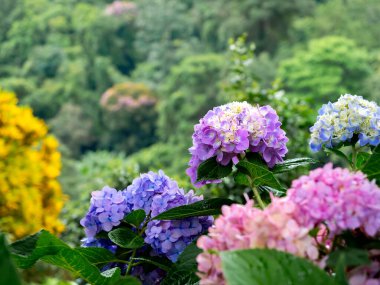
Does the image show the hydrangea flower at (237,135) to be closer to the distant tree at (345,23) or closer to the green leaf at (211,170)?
the green leaf at (211,170)

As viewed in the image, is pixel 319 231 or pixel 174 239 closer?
pixel 319 231

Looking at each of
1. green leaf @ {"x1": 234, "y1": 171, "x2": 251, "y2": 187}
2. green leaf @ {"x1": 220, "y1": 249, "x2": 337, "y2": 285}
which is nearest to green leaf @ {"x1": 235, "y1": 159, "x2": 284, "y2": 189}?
green leaf @ {"x1": 234, "y1": 171, "x2": 251, "y2": 187}

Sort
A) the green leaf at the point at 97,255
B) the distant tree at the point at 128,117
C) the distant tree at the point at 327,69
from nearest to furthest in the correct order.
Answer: the green leaf at the point at 97,255 → the distant tree at the point at 327,69 → the distant tree at the point at 128,117

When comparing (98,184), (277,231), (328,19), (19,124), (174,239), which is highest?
Answer: (277,231)

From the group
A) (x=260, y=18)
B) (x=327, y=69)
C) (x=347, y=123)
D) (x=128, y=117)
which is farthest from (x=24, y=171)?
(x=260, y=18)

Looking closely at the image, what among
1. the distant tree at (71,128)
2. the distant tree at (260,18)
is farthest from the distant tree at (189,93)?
the distant tree at (71,128)

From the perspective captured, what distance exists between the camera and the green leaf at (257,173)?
643 millimetres

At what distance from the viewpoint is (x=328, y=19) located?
776 inches

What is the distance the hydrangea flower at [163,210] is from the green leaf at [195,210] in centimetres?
3

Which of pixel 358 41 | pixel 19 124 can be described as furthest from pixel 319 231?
pixel 358 41

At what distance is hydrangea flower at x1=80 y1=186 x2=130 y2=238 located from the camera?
2.34ft

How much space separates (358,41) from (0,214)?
17601 mm

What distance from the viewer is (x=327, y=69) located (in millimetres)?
17688

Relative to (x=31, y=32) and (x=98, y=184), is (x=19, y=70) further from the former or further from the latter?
(x=98, y=184)
